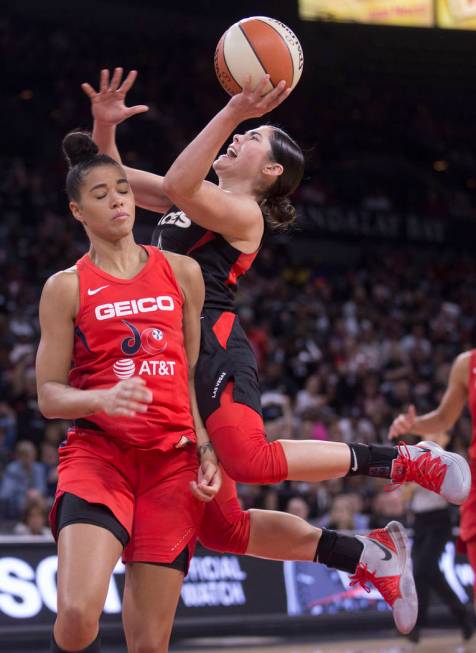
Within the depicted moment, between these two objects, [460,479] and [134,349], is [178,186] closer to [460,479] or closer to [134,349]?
[134,349]

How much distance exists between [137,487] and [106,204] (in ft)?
3.40

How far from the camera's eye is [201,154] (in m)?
4.24

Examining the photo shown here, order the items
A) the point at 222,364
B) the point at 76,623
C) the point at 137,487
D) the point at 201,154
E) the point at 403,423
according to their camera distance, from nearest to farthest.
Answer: the point at 76,623
the point at 137,487
the point at 201,154
the point at 222,364
the point at 403,423

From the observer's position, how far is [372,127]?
74.2 ft

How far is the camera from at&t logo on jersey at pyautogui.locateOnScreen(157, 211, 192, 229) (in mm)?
4768

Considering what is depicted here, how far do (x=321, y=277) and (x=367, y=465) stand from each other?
538 inches

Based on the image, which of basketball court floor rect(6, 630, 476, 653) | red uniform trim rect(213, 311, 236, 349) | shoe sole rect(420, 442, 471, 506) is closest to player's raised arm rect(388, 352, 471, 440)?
shoe sole rect(420, 442, 471, 506)

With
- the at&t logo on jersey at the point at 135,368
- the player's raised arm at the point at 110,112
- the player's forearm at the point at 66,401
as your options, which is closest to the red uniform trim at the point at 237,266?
the player's raised arm at the point at 110,112

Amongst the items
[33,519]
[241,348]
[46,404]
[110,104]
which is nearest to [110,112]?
[110,104]

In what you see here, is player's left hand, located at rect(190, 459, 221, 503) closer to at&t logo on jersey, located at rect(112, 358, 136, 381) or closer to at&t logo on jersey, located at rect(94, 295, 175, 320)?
at&t logo on jersey, located at rect(112, 358, 136, 381)

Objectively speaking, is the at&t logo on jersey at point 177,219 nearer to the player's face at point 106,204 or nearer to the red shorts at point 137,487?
the player's face at point 106,204

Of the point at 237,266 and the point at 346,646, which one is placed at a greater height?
the point at 237,266

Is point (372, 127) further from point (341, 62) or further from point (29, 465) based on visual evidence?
point (29, 465)

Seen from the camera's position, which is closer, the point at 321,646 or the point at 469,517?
the point at 469,517
